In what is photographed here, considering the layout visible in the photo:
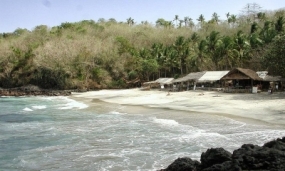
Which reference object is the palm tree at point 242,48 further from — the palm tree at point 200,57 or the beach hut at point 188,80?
the beach hut at point 188,80

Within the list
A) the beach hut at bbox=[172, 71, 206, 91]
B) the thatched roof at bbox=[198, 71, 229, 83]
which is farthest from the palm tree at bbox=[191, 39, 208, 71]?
the thatched roof at bbox=[198, 71, 229, 83]

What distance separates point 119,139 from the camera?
16.0 metres

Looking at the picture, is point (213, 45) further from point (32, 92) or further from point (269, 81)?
point (32, 92)

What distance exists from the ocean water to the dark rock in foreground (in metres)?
2.43

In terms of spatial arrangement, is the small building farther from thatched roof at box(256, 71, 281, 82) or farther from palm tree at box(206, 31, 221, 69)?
thatched roof at box(256, 71, 281, 82)

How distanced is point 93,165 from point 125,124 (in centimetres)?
891

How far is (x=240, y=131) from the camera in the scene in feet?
54.6

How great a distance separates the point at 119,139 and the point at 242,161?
8.51 metres

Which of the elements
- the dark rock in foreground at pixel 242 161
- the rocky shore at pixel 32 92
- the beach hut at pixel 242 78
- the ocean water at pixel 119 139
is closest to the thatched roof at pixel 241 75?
the beach hut at pixel 242 78

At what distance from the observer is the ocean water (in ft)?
40.1

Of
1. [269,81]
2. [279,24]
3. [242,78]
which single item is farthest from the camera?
[279,24]

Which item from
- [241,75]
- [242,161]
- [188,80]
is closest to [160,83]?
[188,80]

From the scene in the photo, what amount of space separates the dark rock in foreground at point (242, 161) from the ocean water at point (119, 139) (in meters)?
2.43

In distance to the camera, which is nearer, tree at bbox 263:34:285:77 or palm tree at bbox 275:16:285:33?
tree at bbox 263:34:285:77
